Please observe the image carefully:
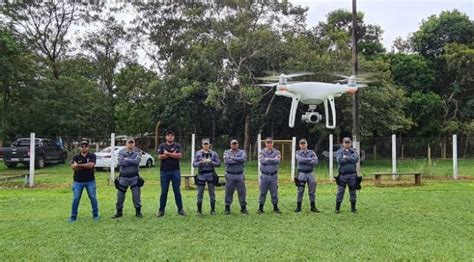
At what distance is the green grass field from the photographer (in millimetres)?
6621

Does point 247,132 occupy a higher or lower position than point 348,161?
higher

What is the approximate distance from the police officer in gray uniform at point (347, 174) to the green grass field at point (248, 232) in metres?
0.35

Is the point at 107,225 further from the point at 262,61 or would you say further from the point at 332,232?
the point at 262,61

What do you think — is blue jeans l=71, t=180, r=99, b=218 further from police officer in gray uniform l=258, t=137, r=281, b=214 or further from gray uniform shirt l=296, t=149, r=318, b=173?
gray uniform shirt l=296, t=149, r=318, b=173

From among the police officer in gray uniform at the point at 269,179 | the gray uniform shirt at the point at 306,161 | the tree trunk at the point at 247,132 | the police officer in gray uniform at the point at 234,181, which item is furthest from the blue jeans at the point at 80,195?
the tree trunk at the point at 247,132

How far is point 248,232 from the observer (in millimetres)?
8141

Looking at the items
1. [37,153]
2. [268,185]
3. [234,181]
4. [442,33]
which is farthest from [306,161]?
[442,33]

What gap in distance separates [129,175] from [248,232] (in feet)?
9.34

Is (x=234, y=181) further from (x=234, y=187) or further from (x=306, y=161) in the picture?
(x=306, y=161)

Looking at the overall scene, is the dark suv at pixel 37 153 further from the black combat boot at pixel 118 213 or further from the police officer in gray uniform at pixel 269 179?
the police officer in gray uniform at pixel 269 179

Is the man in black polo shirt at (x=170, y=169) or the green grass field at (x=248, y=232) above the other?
the man in black polo shirt at (x=170, y=169)

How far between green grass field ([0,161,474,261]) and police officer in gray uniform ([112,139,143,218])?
0.28 m

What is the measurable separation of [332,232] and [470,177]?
12.9 m

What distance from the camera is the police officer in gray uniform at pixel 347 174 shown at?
10391 mm
